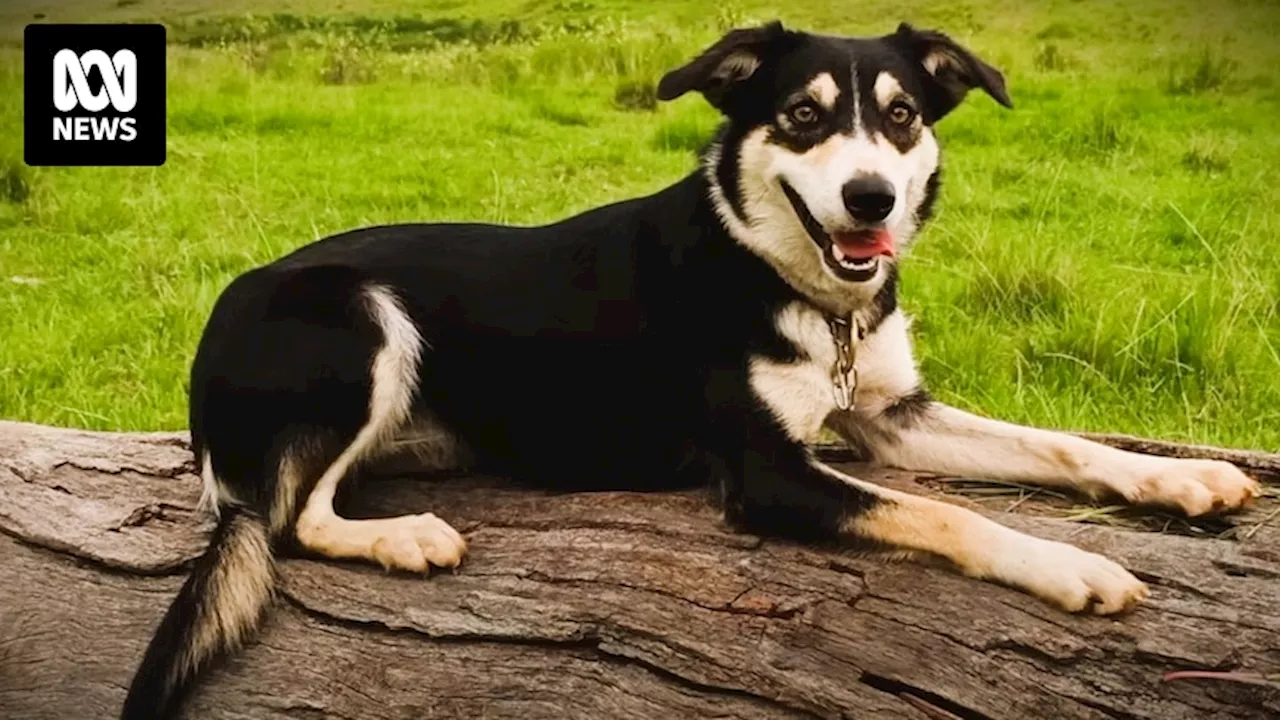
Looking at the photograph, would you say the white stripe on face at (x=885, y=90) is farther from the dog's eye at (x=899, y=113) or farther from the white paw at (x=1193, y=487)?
the white paw at (x=1193, y=487)

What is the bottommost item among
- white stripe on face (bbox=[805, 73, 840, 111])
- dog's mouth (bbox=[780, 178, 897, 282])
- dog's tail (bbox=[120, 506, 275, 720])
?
dog's tail (bbox=[120, 506, 275, 720])

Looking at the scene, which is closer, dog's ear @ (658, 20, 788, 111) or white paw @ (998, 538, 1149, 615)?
white paw @ (998, 538, 1149, 615)

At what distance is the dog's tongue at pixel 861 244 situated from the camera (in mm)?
1585

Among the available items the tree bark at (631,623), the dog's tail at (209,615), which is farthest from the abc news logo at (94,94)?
the dog's tail at (209,615)

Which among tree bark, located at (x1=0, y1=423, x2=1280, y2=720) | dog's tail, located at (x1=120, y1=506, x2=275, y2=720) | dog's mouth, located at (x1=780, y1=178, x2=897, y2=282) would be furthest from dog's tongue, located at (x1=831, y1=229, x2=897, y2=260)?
dog's tail, located at (x1=120, y1=506, x2=275, y2=720)

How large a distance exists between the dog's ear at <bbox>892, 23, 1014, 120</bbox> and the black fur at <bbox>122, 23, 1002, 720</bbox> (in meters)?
0.01

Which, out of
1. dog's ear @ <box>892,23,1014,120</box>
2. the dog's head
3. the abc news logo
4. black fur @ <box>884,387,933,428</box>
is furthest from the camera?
the abc news logo

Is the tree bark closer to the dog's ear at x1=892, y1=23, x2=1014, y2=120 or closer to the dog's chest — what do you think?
the dog's chest

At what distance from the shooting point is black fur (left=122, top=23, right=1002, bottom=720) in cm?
162

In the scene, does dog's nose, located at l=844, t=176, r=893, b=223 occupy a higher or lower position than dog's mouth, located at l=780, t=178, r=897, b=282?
higher

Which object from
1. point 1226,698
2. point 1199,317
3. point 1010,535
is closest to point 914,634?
point 1010,535

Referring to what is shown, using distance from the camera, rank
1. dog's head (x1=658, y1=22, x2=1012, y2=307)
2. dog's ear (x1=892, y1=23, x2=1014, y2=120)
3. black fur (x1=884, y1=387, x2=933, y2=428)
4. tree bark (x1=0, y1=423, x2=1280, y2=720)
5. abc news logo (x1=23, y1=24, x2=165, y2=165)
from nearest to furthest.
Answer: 1. tree bark (x1=0, y1=423, x2=1280, y2=720)
2. dog's head (x1=658, y1=22, x2=1012, y2=307)
3. dog's ear (x1=892, y1=23, x2=1014, y2=120)
4. black fur (x1=884, y1=387, x2=933, y2=428)
5. abc news logo (x1=23, y1=24, x2=165, y2=165)

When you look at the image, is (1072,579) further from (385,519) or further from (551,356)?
(385,519)

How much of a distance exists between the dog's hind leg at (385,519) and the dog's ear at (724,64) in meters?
0.46
